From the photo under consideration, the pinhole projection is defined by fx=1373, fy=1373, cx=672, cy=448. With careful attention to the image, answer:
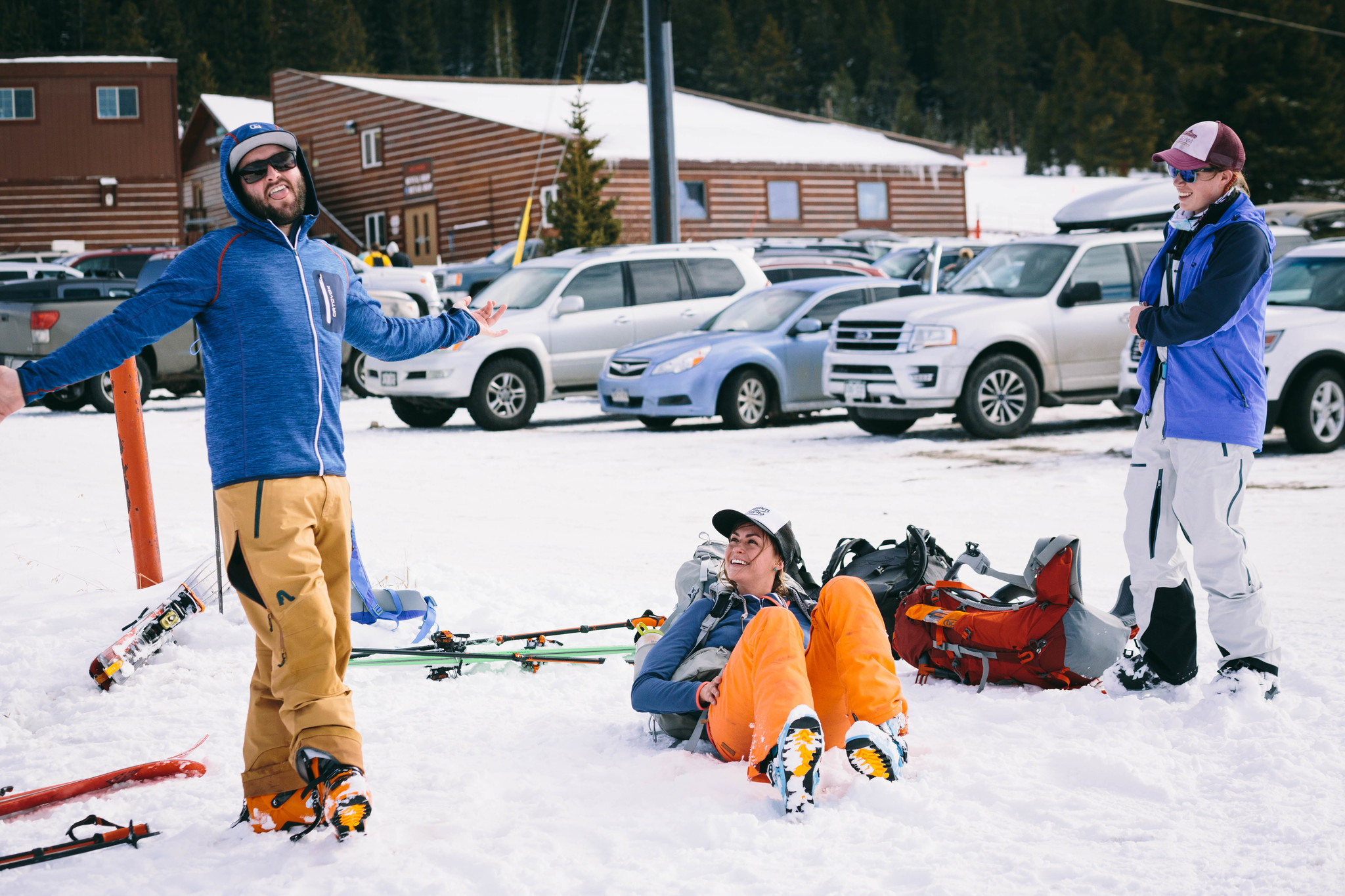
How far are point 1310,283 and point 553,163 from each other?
26.7 metres

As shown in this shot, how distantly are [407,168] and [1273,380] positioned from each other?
112 ft

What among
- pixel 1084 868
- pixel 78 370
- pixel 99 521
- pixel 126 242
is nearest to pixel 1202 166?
pixel 1084 868

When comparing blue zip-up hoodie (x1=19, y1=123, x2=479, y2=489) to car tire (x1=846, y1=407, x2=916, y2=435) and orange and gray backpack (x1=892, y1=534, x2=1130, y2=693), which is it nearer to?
orange and gray backpack (x1=892, y1=534, x2=1130, y2=693)

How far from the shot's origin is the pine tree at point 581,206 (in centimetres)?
2909

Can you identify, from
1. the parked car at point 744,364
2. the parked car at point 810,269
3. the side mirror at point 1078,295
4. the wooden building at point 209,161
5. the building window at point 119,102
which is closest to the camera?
the side mirror at point 1078,295

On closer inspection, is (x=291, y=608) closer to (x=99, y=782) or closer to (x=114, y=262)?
(x=99, y=782)

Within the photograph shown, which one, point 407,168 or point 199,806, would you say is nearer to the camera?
point 199,806

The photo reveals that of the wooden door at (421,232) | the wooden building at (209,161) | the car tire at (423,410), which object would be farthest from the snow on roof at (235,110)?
the car tire at (423,410)

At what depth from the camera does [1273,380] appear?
11.0 meters

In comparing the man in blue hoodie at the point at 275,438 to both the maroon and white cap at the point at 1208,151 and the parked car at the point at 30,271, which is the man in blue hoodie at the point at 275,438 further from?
the parked car at the point at 30,271

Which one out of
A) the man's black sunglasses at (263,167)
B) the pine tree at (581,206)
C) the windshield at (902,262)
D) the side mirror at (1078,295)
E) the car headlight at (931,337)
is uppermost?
the pine tree at (581,206)

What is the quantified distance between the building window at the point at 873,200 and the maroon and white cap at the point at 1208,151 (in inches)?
1405

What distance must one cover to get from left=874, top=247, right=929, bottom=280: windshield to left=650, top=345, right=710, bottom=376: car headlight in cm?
1178

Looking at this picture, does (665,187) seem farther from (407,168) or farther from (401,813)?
(407,168)
